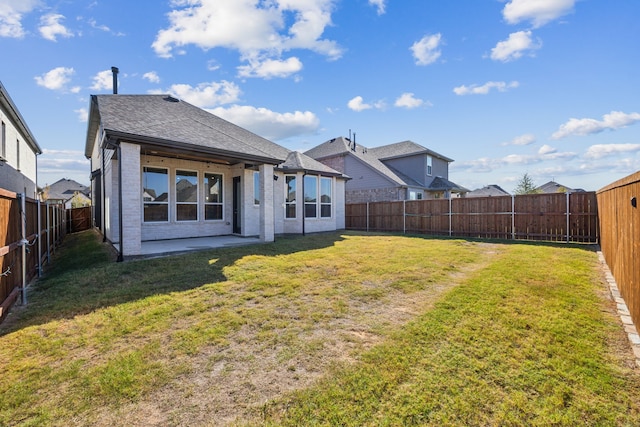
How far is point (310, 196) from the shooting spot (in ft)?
47.3

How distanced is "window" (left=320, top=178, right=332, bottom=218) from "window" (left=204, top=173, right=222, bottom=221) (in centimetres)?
520

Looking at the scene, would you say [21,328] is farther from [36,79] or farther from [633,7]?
[633,7]

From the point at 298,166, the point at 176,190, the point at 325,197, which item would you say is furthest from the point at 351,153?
the point at 176,190

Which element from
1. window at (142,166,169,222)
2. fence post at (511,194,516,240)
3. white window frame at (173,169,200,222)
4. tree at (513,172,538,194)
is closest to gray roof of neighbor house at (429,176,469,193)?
fence post at (511,194,516,240)

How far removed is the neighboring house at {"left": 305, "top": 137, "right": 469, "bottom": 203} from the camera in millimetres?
21859

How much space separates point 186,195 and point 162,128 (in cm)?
301

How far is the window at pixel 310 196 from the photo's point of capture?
46.4 ft

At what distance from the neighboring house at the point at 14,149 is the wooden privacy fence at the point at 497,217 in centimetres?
1635

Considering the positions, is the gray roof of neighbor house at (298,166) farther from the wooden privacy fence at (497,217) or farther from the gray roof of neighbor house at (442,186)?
the gray roof of neighbor house at (442,186)

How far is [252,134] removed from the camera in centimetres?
1505

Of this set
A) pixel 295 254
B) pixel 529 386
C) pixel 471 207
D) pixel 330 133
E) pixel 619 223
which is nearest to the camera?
pixel 529 386

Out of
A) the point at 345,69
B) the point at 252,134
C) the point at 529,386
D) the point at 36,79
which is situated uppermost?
the point at 345,69

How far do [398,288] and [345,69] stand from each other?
12.8 metres

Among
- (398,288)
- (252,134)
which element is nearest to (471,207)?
(398,288)
